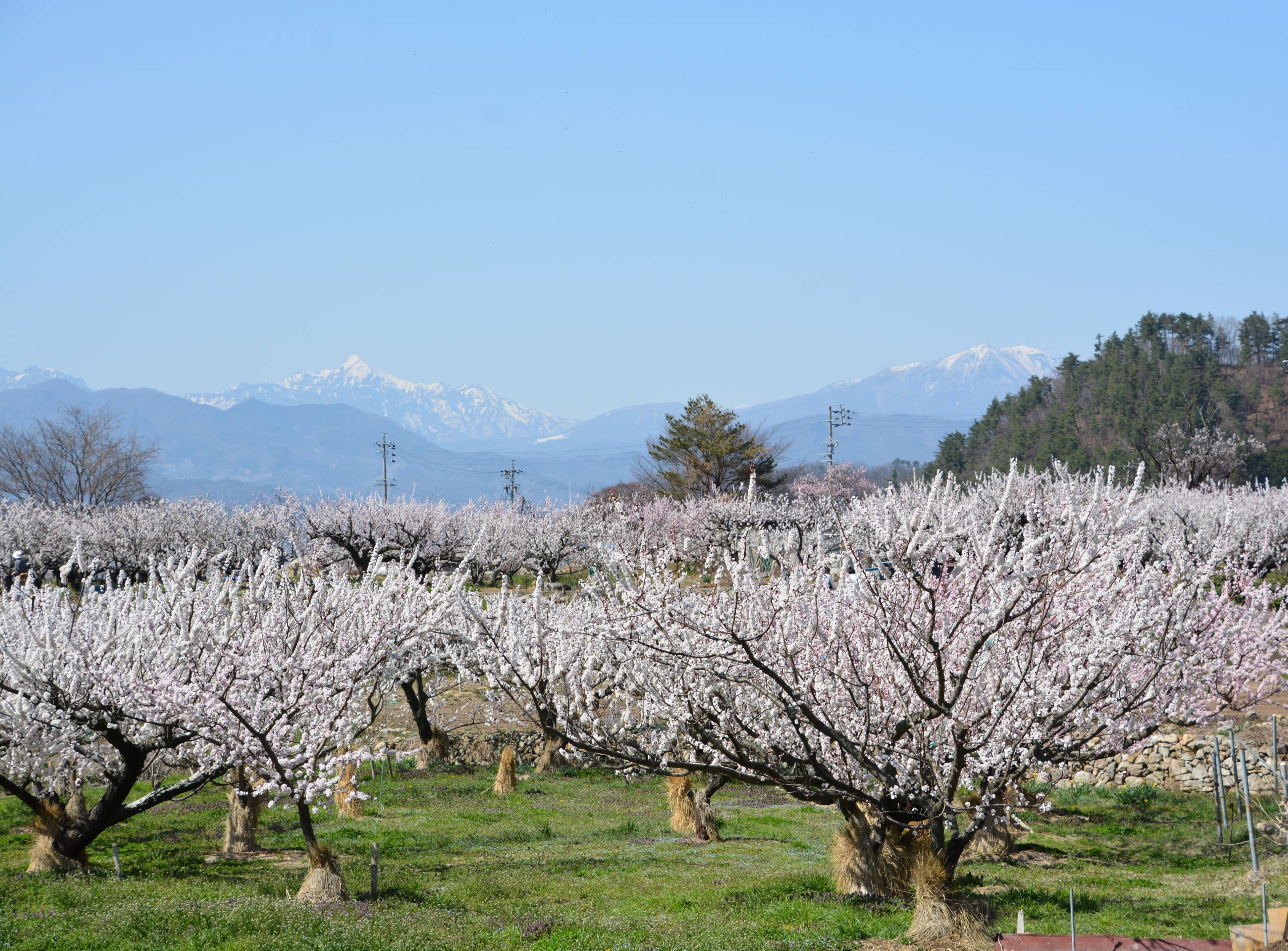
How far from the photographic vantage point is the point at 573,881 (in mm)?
13109

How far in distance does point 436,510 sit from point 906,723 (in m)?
40.7

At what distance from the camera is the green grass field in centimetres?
997

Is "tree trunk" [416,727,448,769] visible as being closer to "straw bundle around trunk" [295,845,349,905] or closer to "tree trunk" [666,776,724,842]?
"tree trunk" [666,776,724,842]

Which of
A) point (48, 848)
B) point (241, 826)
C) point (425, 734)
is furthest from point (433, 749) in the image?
point (48, 848)

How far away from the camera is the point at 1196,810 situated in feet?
61.3

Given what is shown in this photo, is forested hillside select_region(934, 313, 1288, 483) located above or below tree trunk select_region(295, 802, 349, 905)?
above

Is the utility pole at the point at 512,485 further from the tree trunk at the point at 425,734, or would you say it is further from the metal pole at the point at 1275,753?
the metal pole at the point at 1275,753

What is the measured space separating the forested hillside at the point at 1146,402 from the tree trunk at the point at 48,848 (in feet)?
276

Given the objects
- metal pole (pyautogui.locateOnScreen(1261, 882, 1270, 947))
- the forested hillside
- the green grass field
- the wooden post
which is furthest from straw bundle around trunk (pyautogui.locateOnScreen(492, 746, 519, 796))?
the forested hillside

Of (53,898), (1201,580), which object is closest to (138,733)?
(53,898)

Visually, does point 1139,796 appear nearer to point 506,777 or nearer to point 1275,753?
point 1275,753

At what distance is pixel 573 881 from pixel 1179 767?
14.2 meters

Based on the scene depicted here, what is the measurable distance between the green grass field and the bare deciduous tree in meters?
60.7

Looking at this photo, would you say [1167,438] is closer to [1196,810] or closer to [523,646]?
[1196,810]
